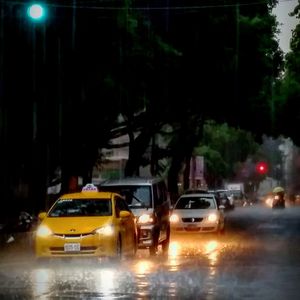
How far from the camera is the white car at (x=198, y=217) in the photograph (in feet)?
106

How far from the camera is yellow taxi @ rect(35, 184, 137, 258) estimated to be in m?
18.9

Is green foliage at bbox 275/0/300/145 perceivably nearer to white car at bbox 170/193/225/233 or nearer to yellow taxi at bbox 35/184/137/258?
white car at bbox 170/193/225/233

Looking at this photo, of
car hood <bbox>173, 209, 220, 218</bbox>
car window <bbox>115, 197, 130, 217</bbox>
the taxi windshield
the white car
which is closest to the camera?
the taxi windshield

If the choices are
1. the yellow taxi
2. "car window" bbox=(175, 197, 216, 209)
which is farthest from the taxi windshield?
"car window" bbox=(175, 197, 216, 209)

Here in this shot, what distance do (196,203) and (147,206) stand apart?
10291 mm

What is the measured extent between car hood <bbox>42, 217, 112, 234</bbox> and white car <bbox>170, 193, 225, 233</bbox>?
12912 millimetres

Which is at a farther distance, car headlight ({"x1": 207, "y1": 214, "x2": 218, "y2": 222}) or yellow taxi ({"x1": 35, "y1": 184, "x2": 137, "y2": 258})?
car headlight ({"x1": 207, "y1": 214, "x2": 218, "y2": 222})

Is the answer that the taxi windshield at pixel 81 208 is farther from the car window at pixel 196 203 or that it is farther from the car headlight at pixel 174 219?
the car window at pixel 196 203

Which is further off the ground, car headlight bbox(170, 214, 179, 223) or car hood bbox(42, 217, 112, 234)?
car hood bbox(42, 217, 112, 234)

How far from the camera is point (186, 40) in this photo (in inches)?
1337

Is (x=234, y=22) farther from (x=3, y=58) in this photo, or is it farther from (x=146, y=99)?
(x=3, y=58)

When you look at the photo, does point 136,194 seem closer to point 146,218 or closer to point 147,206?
point 147,206

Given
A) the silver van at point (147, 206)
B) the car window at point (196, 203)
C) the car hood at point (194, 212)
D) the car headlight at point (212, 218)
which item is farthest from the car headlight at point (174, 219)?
the silver van at point (147, 206)

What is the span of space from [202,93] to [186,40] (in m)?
5.19
